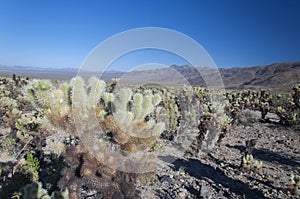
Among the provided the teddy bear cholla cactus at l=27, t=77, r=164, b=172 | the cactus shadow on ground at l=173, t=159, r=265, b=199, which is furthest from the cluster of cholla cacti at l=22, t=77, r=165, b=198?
the cactus shadow on ground at l=173, t=159, r=265, b=199

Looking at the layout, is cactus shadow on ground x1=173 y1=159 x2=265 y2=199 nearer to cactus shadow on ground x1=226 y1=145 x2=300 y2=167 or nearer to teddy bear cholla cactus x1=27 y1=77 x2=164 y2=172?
cactus shadow on ground x1=226 y1=145 x2=300 y2=167

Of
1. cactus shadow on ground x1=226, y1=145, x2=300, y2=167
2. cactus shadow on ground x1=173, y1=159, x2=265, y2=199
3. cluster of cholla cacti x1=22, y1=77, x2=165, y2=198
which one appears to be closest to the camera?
cluster of cholla cacti x1=22, y1=77, x2=165, y2=198

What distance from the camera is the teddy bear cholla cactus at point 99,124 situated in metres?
3.08

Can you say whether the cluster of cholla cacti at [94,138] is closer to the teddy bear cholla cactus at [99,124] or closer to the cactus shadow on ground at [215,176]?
the teddy bear cholla cactus at [99,124]

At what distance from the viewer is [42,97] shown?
10.1 ft

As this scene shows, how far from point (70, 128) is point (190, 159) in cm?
528

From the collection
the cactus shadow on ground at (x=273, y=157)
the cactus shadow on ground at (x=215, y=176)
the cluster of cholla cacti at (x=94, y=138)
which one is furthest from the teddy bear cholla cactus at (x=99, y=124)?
the cactus shadow on ground at (x=273, y=157)

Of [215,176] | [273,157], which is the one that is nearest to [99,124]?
[215,176]

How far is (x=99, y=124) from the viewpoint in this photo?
10.4 ft

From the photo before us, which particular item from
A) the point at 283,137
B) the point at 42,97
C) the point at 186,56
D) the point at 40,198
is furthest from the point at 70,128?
the point at 283,137

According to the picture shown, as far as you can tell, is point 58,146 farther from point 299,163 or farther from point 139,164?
point 299,163

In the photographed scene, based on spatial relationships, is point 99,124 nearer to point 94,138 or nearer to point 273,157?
point 94,138

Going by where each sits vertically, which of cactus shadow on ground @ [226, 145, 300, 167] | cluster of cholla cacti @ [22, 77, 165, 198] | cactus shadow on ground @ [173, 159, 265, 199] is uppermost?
Result: cluster of cholla cacti @ [22, 77, 165, 198]

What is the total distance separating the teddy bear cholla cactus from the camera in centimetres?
308
